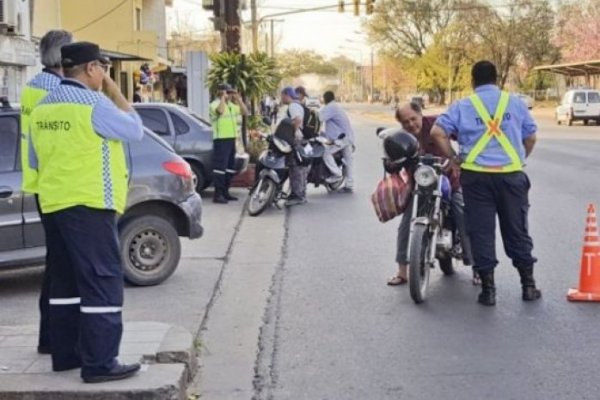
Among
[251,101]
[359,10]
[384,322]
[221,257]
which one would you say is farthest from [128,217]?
[359,10]

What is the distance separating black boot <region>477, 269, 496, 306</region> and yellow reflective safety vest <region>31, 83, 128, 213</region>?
3455mm

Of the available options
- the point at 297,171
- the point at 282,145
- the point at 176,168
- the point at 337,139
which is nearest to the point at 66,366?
the point at 176,168

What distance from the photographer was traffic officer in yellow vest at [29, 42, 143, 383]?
16.0 feet

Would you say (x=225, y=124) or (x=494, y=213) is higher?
(x=225, y=124)

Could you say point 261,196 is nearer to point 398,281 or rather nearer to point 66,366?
point 398,281

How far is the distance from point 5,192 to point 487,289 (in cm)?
396

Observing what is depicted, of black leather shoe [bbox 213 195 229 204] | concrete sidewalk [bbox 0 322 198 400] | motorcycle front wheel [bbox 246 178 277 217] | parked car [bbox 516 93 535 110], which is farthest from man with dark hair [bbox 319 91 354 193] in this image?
concrete sidewalk [bbox 0 322 198 400]

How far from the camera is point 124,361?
542 cm

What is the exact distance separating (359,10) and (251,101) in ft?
54.3

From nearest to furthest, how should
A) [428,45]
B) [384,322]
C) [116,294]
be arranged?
[116,294], [384,322], [428,45]

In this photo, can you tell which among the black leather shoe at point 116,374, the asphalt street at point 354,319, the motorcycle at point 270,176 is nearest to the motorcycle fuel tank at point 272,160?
the motorcycle at point 270,176

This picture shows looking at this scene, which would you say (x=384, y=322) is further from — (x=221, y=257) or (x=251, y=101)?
(x=251, y=101)

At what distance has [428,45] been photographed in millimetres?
87000

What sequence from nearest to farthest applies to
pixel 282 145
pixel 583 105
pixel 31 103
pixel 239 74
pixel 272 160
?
pixel 31 103 < pixel 272 160 < pixel 282 145 < pixel 239 74 < pixel 583 105
